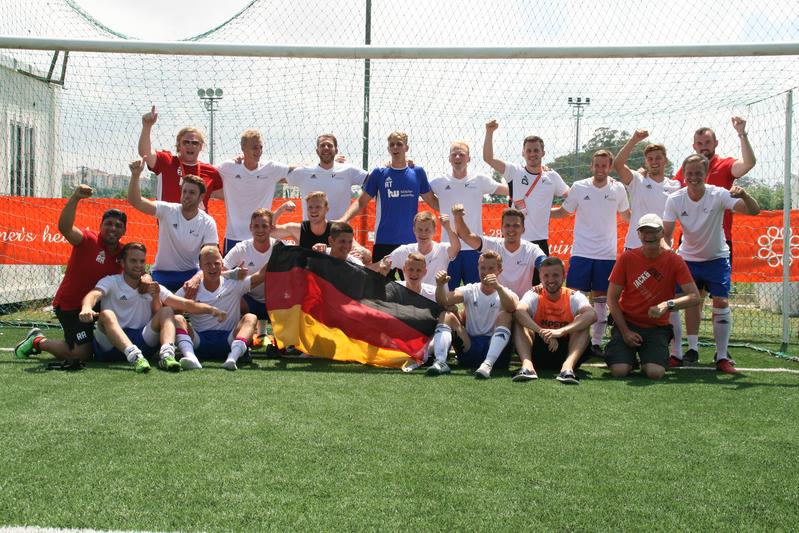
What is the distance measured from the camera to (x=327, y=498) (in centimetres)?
288

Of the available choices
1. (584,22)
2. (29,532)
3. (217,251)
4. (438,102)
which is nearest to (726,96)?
(584,22)

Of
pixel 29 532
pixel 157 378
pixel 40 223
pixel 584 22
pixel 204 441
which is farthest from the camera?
pixel 40 223

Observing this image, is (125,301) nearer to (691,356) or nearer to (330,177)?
(330,177)

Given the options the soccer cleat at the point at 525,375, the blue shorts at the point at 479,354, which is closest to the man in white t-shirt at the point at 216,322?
the blue shorts at the point at 479,354

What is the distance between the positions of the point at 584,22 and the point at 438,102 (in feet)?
6.23

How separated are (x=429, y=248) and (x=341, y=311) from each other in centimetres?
100

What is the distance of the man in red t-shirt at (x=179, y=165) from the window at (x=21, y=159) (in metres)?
3.80

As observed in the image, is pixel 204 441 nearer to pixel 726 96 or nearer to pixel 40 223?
pixel 726 96

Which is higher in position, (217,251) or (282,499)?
(217,251)

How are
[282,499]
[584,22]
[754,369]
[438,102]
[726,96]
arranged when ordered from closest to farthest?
[282,499] < [754,369] < [584,22] < [726,96] < [438,102]

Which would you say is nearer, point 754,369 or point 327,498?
point 327,498

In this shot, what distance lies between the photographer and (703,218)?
621 centimetres

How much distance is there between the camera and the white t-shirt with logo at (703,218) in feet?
20.2

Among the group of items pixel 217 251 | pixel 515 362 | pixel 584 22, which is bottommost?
pixel 515 362
